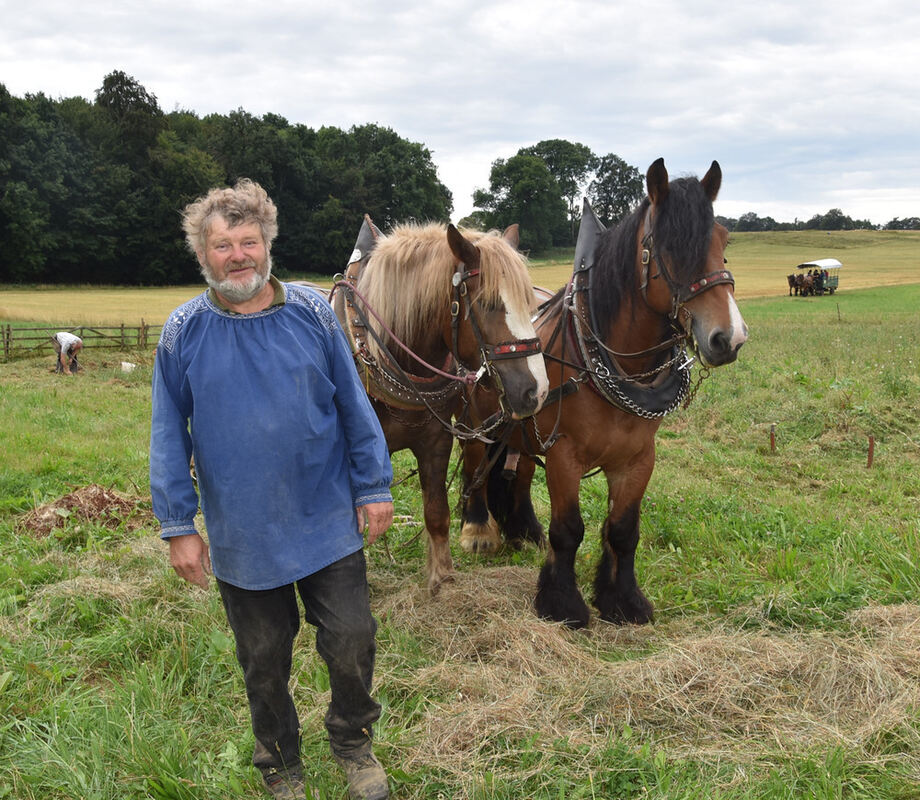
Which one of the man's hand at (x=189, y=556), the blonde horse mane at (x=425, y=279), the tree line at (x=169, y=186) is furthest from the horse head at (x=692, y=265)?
the tree line at (x=169, y=186)

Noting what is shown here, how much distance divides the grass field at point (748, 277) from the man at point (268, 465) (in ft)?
11.5

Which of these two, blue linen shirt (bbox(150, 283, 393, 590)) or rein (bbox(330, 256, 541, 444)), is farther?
rein (bbox(330, 256, 541, 444))

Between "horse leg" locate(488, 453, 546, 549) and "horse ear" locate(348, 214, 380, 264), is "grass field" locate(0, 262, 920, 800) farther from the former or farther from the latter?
"horse ear" locate(348, 214, 380, 264)

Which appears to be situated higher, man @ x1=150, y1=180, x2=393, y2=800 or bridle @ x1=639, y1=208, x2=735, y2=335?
bridle @ x1=639, y1=208, x2=735, y2=335

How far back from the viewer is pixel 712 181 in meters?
3.15

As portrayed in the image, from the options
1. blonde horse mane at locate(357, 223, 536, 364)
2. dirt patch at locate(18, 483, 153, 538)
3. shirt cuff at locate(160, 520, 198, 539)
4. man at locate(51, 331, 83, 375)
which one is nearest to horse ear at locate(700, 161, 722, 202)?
blonde horse mane at locate(357, 223, 536, 364)

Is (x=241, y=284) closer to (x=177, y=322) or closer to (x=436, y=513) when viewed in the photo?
(x=177, y=322)

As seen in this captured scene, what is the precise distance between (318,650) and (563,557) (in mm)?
1718

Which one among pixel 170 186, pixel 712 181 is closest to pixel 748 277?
pixel 170 186

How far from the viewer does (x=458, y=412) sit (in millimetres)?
4230

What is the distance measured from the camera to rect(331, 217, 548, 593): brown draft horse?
292cm

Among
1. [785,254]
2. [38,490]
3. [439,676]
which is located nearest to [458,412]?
[439,676]

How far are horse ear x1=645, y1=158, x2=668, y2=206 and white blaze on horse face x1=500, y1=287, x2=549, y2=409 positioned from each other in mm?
819

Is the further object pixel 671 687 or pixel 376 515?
pixel 671 687
